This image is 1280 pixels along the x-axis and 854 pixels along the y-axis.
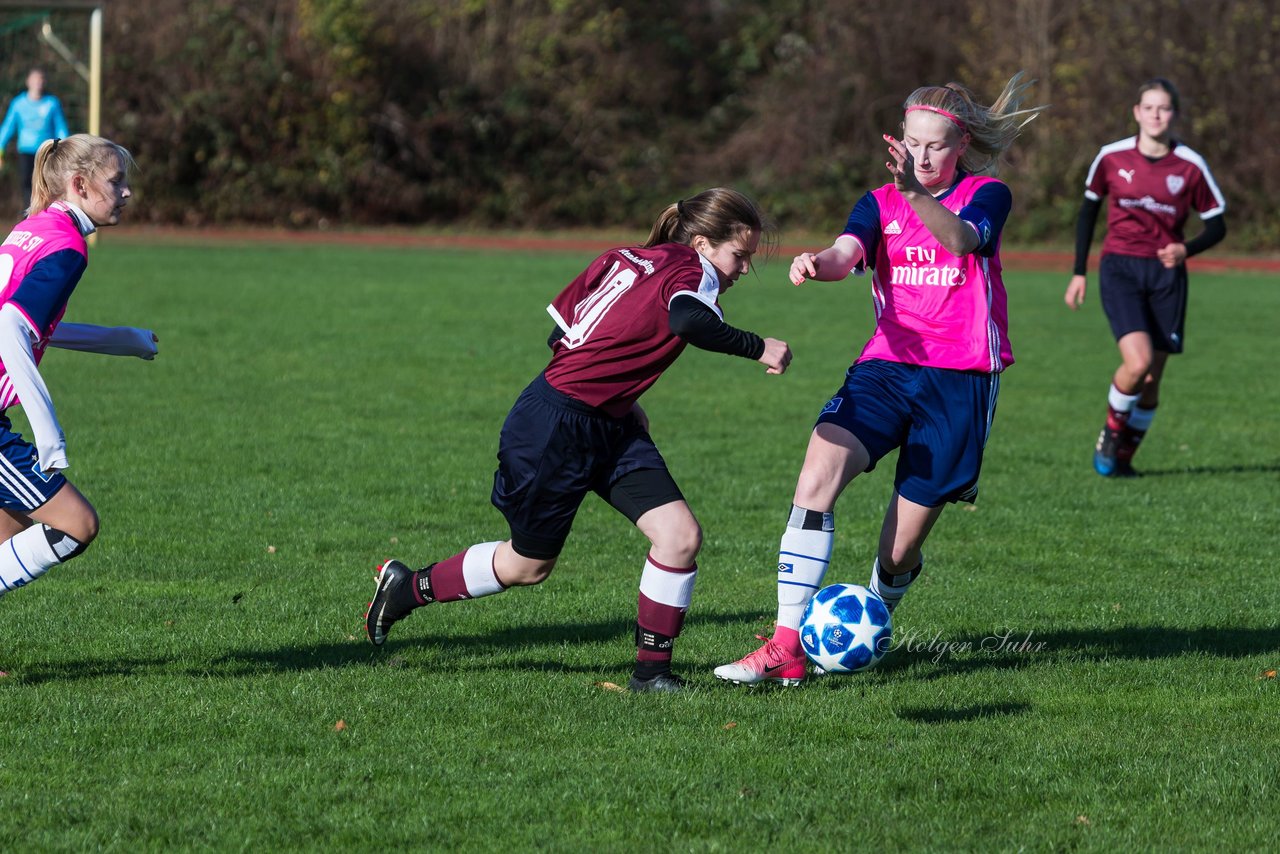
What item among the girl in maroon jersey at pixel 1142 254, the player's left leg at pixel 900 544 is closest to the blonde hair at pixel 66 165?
the player's left leg at pixel 900 544

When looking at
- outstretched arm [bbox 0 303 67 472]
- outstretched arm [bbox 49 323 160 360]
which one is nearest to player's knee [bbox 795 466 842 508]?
outstretched arm [bbox 49 323 160 360]

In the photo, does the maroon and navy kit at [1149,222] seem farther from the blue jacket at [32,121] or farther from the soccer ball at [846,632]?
the blue jacket at [32,121]

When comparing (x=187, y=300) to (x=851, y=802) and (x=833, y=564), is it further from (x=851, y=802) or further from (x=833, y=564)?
(x=851, y=802)

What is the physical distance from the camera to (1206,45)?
98.0ft

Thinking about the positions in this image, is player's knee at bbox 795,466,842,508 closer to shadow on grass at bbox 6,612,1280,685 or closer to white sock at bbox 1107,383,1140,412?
shadow on grass at bbox 6,612,1280,685

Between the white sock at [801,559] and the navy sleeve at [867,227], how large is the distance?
2.71ft

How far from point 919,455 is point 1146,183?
5.05 m

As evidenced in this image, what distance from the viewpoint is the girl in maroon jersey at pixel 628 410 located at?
4.85m

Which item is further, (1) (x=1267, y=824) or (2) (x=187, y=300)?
(2) (x=187, y=300)

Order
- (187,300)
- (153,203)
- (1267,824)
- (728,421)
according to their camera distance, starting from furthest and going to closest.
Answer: (153,203) < (187,300) < (728,421) < (1267,824)

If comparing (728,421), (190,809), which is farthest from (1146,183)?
(190,809)

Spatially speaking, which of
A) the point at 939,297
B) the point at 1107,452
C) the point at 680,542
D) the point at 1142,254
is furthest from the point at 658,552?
the point at 1142,254

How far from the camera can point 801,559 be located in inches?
200

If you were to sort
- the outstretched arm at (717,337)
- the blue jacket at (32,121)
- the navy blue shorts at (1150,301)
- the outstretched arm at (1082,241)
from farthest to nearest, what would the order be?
the blue jacket at (32,121) < the navy blue shorts at (1150,301) < the outstretched arm at (1082,241) < the outstretched arm at (717,337)
